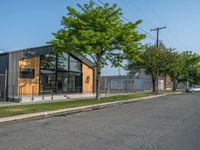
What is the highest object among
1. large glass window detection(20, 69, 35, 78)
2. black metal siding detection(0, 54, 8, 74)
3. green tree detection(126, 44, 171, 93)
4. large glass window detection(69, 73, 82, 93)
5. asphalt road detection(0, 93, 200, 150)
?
green tree detection(126, 44, 171, 93)

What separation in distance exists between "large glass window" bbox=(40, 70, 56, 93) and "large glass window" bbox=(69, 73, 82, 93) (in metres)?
2.82

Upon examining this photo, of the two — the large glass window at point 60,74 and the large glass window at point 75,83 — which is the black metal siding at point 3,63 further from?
the large glass window at point 75,83

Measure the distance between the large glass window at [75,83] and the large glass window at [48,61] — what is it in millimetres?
3146

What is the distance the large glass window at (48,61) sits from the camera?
88.8ft

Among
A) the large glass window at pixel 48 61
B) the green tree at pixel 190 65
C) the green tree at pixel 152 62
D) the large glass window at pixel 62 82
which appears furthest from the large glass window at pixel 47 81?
the green tree at pixel 190 65

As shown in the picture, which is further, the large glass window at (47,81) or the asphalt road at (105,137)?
the large glass window at (47,81)

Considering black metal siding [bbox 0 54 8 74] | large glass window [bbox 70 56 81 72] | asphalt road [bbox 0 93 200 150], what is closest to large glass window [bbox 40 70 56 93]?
large glass window [bbox 70 56 81 72]

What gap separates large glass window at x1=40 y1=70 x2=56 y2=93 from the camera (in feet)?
88.5

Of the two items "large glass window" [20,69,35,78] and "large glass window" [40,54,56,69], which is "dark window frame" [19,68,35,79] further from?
"large glass window" [40,54,56,69]

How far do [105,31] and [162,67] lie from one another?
21.6 metres

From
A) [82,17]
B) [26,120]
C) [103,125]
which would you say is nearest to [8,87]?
[82,17]

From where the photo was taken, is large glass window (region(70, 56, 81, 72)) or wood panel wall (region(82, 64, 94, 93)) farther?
wood panel wall (region(82, 64, 94, 93))

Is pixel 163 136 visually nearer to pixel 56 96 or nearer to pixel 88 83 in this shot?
pixel 56 96

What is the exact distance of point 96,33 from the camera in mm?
22547
